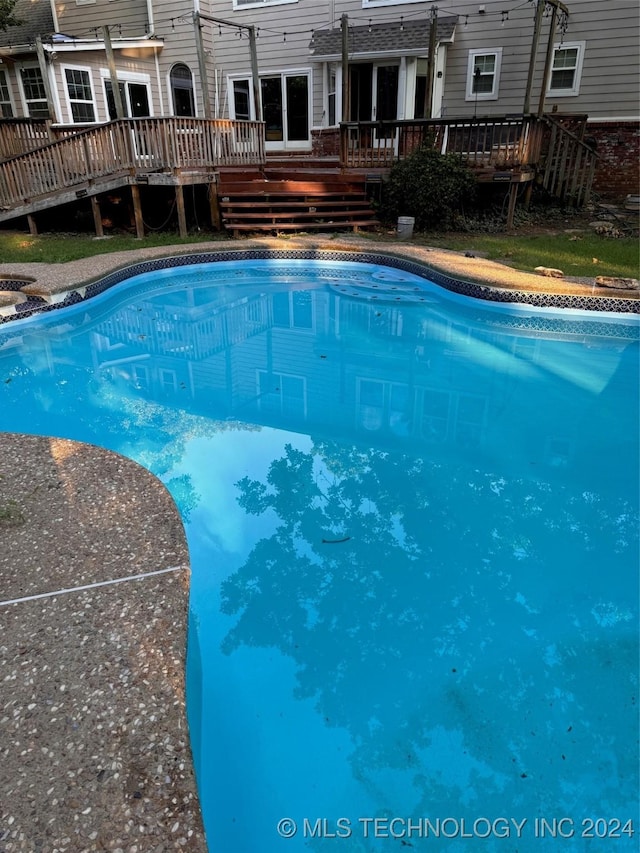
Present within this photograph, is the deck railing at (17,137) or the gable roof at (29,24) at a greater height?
the gable roof at (29,24)

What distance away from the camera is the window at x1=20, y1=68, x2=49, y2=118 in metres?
15.1

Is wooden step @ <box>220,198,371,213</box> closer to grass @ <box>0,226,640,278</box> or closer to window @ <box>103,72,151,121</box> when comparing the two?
grass @ <box>0,226,640,278</box>

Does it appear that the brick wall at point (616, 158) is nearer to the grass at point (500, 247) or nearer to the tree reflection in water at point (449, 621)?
the grass at point (500, 247)

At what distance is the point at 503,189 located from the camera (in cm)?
1234

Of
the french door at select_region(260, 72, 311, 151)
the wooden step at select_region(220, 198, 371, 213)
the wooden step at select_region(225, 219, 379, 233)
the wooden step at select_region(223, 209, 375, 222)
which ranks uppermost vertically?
the french door at select_region(260, 72, 311, 151)

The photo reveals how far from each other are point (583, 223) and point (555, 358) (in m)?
6.67

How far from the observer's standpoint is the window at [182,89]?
16.0 m

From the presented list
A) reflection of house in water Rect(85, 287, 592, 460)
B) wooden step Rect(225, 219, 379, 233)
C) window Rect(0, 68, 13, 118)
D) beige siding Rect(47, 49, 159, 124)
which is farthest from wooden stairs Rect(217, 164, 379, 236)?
window Rect(0, 68, 13, 118)

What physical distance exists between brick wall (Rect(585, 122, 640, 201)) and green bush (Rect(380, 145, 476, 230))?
3.98 metres

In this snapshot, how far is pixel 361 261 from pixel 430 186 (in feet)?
7.13

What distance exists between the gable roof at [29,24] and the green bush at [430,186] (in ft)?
36.7

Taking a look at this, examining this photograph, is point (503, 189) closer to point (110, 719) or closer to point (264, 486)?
point (264, 486)

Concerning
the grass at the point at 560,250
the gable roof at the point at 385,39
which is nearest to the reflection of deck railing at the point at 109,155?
the gable roof at the point at 385,39

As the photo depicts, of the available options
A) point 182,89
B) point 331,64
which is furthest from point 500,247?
point 182,89
